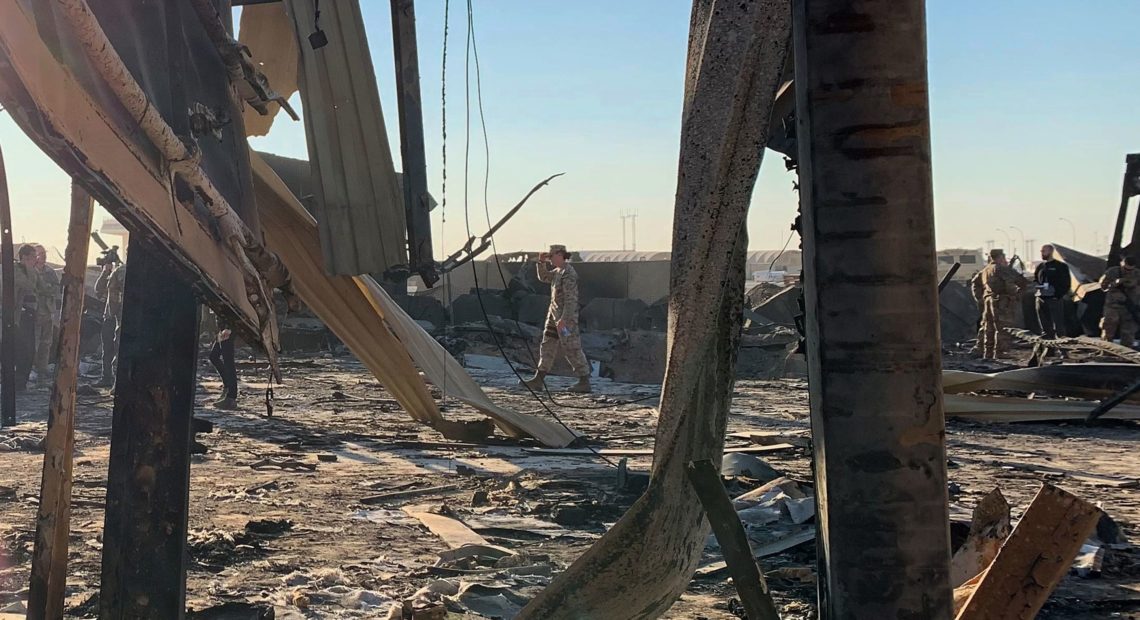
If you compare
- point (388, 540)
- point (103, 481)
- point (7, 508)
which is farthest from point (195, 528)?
point (103, 481)

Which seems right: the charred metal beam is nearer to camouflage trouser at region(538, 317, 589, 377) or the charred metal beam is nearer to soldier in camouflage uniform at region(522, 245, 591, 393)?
soldier in camouflage uniform at region(522, 245, 591, 393)

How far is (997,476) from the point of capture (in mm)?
7102

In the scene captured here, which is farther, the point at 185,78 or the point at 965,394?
the point at 965,394

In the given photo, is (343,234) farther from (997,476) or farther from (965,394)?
(965,394)

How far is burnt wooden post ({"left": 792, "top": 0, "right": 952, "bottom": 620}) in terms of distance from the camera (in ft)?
5.63

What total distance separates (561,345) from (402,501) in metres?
7.46

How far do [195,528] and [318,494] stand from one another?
1191mm

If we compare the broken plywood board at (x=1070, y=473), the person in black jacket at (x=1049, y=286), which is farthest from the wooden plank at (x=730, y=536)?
the person in black jacket at (x=1049, y=286)

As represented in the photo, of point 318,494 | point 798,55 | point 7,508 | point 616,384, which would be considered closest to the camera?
point 798,55

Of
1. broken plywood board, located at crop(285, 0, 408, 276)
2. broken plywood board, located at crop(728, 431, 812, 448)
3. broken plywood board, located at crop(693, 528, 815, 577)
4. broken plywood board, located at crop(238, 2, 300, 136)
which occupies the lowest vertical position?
broken plywood board, located at crop(693, 528, 815, 577)

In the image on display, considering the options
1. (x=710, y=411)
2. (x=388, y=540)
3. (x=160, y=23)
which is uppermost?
(x=160, y=23)

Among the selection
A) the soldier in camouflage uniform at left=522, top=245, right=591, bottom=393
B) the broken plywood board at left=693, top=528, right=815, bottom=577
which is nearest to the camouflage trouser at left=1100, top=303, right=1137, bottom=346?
the soldier in camouflage uniform at left=522, top=245, right=591, bottom=393

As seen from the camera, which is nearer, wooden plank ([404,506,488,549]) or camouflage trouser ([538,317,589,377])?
wooden plank ([404,506,488,549])

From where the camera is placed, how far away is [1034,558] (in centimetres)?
214
